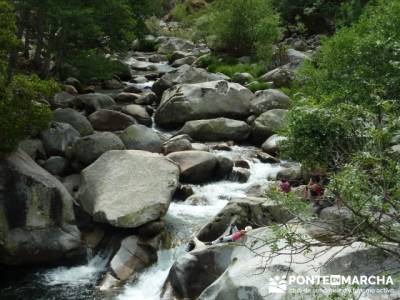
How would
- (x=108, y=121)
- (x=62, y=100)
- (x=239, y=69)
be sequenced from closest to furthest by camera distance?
(x=108, y=121) → (x=62, y=100) → (x=239, y=69)

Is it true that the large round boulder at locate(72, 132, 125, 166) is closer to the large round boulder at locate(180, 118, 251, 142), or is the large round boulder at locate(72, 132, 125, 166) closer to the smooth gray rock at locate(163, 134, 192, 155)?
the smooth gray rock at locate(163, 134, 192, 155)

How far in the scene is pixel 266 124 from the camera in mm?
23766

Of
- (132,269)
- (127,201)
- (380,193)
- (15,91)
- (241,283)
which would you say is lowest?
(132,269)

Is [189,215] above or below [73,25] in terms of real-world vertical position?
below

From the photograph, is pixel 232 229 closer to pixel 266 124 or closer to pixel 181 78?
pixel 266 124

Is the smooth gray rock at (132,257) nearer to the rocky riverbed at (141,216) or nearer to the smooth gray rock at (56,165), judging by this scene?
the rocky riverbed at (141,216)

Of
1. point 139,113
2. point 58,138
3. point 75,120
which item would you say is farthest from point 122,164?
point 139,113

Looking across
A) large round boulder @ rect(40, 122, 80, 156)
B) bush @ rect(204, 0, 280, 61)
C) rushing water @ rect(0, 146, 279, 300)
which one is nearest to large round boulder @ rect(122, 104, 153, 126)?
large round boulder @ rect(40, 122, 80, 156)

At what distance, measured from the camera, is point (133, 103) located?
28609 mm

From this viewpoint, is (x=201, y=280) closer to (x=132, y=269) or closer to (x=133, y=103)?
(x=132, y=269)

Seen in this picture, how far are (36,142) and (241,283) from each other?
11.4 meters

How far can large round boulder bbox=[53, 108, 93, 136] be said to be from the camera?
20.5 meters

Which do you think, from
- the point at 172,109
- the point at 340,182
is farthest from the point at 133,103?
the point at 340,182

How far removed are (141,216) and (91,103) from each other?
40.9 ft
